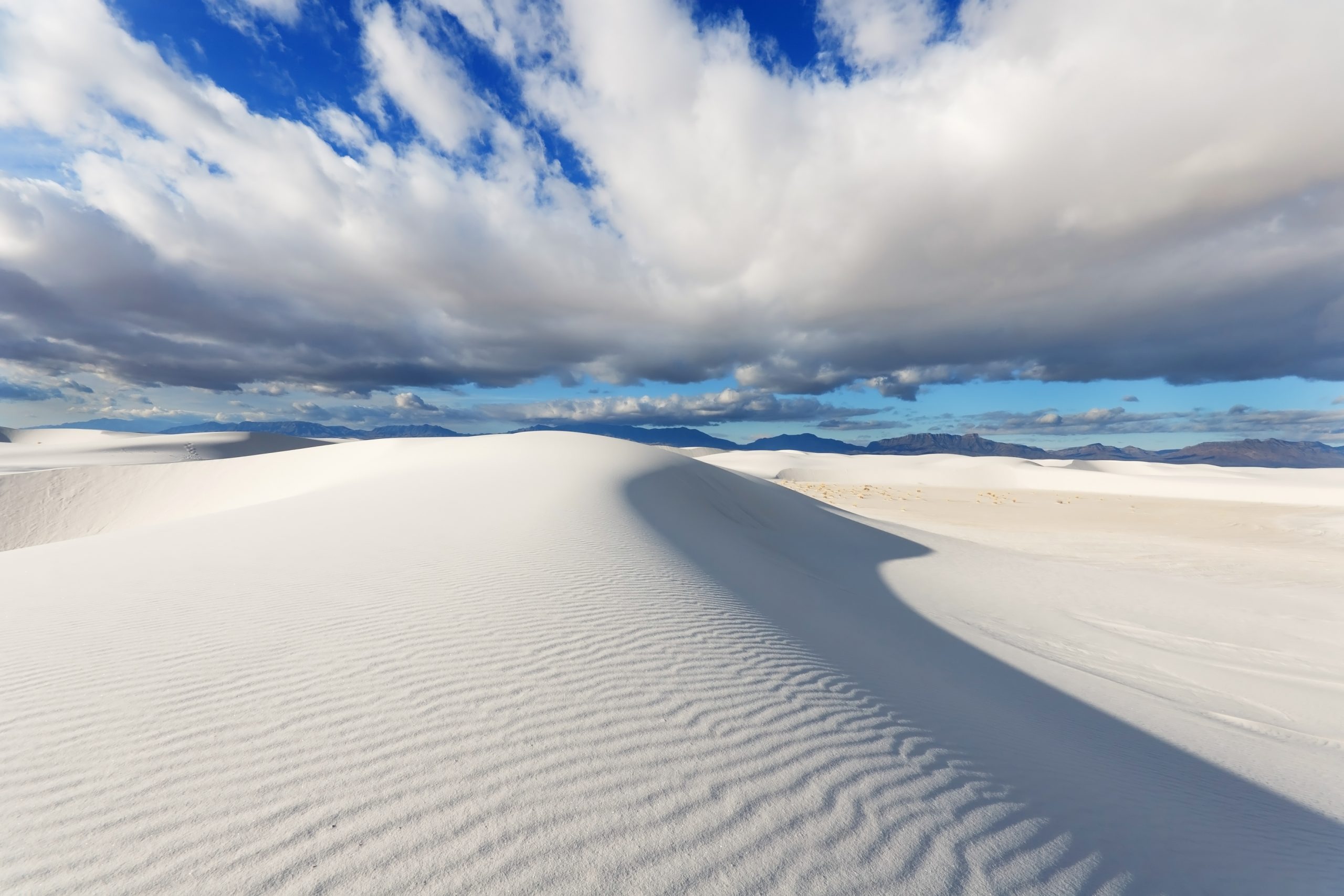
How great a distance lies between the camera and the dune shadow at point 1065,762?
305 cm

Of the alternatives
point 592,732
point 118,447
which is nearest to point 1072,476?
point 592,732

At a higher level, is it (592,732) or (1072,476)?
(592,732)

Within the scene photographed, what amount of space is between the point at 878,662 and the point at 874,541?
34.6ft

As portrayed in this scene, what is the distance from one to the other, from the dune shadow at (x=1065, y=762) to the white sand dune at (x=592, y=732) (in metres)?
0.03

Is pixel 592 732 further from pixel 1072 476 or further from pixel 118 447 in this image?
pixel 118 447

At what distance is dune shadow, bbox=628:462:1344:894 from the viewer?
3.05m

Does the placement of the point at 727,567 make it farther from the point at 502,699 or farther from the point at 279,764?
the point at 279,764

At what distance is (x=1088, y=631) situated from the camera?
357 inches

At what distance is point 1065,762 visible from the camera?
4.21 metres

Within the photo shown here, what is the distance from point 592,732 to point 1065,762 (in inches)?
146

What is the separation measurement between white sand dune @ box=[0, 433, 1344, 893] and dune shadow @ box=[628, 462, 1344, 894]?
0.03 metres

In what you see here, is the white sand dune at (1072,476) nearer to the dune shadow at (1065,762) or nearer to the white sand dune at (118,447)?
the dune shadow at (1065,762)

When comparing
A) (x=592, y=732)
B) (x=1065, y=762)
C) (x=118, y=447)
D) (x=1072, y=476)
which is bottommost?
(x=118, y=447)

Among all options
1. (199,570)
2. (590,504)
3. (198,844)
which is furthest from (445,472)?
(198,844)
